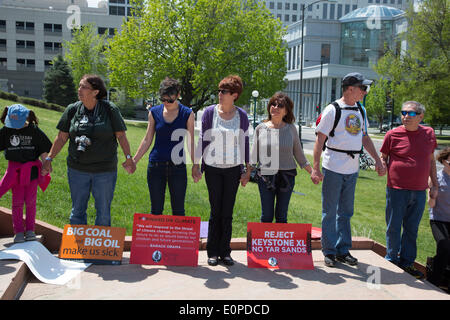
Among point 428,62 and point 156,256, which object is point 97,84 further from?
point 428,62

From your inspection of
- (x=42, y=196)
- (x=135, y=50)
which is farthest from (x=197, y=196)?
(x=135, y=50)

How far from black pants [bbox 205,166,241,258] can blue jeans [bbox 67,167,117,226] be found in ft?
3.60

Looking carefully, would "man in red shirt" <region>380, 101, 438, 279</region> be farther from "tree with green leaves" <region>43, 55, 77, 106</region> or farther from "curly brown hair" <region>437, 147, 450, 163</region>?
"tree with green leaves" <region>43, 55, 77, 106</region>

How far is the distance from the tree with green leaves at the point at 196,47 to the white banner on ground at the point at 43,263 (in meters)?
23.8

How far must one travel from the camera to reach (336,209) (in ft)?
15.5


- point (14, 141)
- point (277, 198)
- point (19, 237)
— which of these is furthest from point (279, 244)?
point (14, 141)

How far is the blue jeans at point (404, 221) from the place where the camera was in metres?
4.78

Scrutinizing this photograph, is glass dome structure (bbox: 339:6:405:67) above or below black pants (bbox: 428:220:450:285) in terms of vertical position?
above

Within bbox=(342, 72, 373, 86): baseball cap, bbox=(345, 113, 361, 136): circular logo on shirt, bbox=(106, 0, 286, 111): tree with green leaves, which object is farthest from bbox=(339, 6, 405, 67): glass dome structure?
bbox=(345, 113, 361, 136): circular logo on shirt

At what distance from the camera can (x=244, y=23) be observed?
29.1 meters

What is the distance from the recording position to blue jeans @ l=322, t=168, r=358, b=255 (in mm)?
4656

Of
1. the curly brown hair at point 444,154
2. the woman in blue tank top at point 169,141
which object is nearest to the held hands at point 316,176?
the woman in blue tank top at point 169,141

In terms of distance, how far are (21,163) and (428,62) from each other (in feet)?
120

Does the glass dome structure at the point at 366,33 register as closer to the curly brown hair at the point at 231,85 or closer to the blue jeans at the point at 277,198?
A: the blue jeans at the point at 277,198
